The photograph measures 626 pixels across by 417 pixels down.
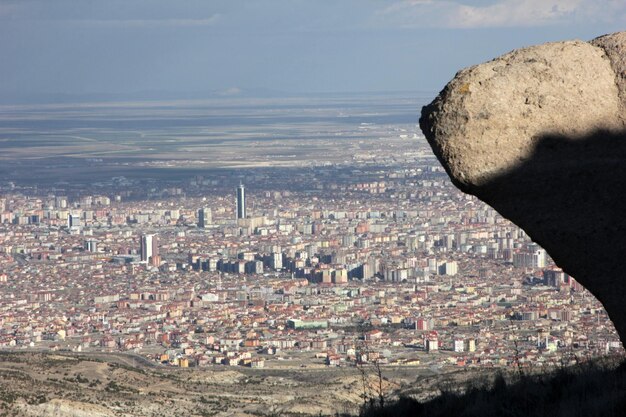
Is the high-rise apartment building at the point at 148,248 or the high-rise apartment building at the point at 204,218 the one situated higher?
the high-rise apartment building at the point at 204,218

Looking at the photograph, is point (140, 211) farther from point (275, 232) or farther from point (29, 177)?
point (29, 177)

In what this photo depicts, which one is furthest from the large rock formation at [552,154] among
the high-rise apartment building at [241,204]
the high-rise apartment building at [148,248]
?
the high-rise apartment building at [241,204]

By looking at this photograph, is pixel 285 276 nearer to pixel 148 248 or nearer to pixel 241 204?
pixel 148 248

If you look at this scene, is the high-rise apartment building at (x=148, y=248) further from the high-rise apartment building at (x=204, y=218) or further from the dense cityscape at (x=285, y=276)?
the high-rise apartment building at (x=204, y=218)

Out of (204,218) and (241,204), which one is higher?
(241,204)

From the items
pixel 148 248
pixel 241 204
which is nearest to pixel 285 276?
pixel 148 248

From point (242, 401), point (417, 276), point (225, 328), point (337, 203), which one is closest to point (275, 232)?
point (337, 203)

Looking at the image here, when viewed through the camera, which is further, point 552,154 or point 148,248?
point 148,248

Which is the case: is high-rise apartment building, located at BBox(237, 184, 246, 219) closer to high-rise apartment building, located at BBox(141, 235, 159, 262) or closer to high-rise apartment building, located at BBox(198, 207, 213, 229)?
high-rise apartment building, located at BBox(198, 207, 213, 229)
